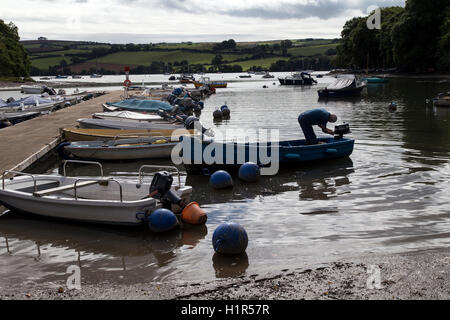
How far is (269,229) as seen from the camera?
12.0m

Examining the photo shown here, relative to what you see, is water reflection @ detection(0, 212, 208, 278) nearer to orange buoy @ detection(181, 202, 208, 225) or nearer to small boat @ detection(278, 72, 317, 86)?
orange buoy @ detection(181, 202, 208, 225)

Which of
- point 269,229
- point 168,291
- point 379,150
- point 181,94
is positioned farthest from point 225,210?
point 181,94

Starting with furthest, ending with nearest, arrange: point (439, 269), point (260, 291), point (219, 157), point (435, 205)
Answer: point (219, 157) → point (435, 205) → point (439, 269) → point (260, 291)

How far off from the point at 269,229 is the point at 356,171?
7.63 meters

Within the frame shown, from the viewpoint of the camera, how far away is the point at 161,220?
1159 centimetres

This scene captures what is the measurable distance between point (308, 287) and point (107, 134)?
1754 centimetres

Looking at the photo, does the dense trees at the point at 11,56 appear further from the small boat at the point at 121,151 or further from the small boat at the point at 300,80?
the small boat at the point at 121,151

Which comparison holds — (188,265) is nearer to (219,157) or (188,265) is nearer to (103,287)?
(103,287)

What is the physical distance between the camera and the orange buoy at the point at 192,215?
479 inches

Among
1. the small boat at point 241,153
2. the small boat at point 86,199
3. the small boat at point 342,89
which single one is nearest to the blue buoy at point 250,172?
the small boat at point 241,153

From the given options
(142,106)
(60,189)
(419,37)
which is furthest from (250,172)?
(419,37)

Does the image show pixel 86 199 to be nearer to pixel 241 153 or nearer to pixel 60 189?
pixel 60 189

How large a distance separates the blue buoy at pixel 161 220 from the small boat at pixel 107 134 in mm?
10489

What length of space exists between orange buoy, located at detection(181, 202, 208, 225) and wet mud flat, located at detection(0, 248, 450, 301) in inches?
132
